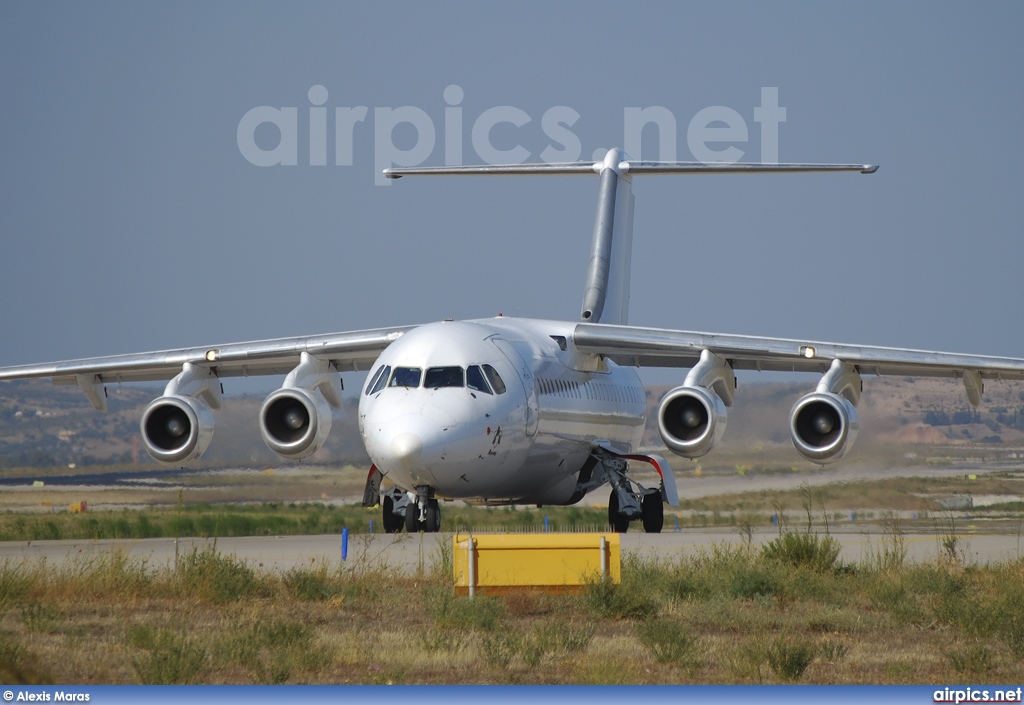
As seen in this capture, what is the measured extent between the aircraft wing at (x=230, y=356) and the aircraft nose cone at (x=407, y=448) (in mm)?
4398

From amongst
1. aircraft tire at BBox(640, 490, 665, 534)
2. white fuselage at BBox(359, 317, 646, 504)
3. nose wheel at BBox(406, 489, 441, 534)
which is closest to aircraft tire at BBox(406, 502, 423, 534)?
nose wheel at BBox(406, 489, 441, 534)

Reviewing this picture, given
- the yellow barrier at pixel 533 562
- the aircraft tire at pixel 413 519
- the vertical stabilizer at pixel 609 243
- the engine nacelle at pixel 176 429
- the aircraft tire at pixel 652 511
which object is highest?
the vertical stabilizer at pixel 609 243

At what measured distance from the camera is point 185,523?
2378 cm

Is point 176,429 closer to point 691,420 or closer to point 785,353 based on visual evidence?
point 691,420

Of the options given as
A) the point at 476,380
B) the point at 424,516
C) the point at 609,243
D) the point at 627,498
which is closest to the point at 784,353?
the point at 627,498

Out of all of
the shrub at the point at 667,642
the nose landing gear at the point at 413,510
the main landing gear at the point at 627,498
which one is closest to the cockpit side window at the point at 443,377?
the nose landing gear at the point at 413,510

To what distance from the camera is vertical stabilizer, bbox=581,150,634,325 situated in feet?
78.4

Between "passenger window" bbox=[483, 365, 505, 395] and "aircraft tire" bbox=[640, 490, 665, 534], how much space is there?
186 inches

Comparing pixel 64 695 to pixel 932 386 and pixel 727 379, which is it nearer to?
pixel 727 379

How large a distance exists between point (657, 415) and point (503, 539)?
756 cm

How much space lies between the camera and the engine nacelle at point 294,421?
61.4 ft

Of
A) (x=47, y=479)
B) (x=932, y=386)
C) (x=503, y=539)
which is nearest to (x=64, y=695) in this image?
(x=503, y=539)

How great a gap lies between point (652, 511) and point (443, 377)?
5.78 metres

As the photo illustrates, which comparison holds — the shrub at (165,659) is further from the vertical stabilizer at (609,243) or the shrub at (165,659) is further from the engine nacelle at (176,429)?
the vertical stabilizer at (609,243)
